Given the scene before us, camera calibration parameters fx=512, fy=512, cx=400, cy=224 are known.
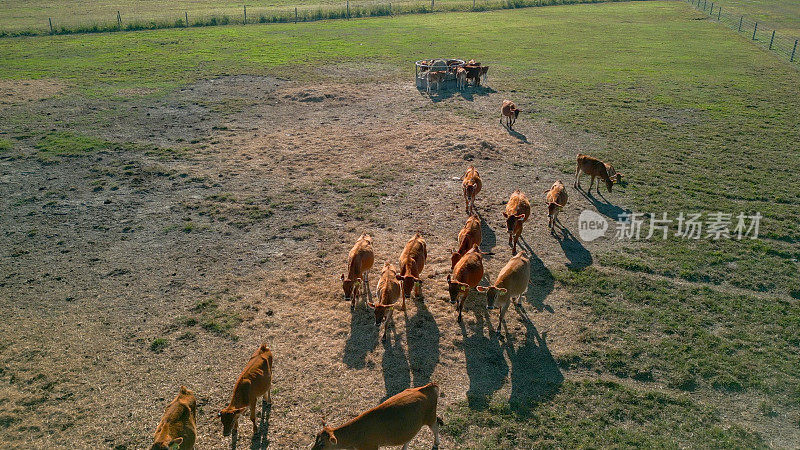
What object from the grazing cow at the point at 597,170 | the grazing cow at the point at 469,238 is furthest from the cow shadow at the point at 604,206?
the grazing cow at the point at 469,238

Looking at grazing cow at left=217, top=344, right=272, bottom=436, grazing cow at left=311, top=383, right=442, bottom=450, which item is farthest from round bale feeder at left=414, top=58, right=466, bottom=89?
grazing cow at left=311, top=383, right=442, bottom=450

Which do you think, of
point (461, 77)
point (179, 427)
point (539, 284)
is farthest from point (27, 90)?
A: point (539, 284)

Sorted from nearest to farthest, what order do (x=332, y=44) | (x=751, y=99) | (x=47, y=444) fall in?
(x=47, y=444) < (x=751, y=99) < (x=332, y=44)

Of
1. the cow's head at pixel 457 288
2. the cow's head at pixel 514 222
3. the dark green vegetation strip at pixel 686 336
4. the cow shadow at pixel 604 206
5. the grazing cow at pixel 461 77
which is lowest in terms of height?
the dark green vegetation strip at pixel 686 336

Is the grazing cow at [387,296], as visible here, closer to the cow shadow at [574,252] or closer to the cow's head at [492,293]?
the cow's head at [492,293]

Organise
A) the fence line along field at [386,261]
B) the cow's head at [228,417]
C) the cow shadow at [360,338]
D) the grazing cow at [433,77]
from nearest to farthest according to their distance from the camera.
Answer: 1. the cow's head at [228,417]
2. the fence line along field at [386,261]
3. the cow shadow at [360,338]
4. the grazing cow at [433,77]

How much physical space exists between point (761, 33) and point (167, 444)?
47.6 m

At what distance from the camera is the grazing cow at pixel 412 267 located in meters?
9.94

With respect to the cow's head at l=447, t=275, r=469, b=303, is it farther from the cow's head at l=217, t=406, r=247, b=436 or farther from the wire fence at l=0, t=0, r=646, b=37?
the wire fence at l=0, t=0, r=646, b=37

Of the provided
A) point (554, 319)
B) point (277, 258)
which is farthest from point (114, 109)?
point (554, 319)

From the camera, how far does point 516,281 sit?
9.77 m

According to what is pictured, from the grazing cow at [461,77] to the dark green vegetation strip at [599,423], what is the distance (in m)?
18.6

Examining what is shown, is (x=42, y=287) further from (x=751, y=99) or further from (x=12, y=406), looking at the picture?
(x=751, y=99)

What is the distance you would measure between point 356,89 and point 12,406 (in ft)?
62.2
